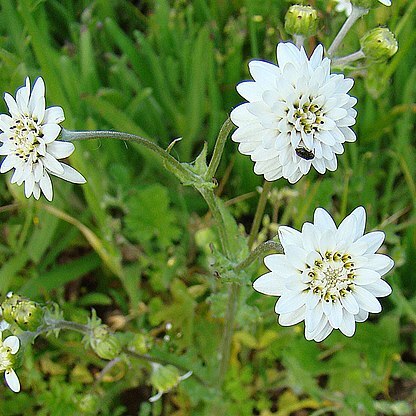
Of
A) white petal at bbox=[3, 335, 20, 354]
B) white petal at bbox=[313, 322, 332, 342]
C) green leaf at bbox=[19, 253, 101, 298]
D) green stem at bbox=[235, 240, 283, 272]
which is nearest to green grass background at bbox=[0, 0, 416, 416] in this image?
green leaf at bbox=[19, 253, 101, 298]

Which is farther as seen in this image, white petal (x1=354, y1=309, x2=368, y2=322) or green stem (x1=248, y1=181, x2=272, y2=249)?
green stem (x1=248, y1=181, x2=272, y2=249)

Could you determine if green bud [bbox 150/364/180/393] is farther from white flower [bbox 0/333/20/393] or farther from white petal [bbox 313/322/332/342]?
white petal [bbox 313/322/332/342]

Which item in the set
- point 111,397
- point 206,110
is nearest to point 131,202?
point 206,110

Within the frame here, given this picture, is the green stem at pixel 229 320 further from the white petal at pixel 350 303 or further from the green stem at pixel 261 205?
the white petal at pixel 350 303

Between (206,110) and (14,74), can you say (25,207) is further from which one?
(206,110)

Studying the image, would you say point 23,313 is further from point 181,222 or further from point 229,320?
point 181,222

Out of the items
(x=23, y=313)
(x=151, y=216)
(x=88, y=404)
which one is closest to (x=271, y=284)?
(x=23, y=313)
